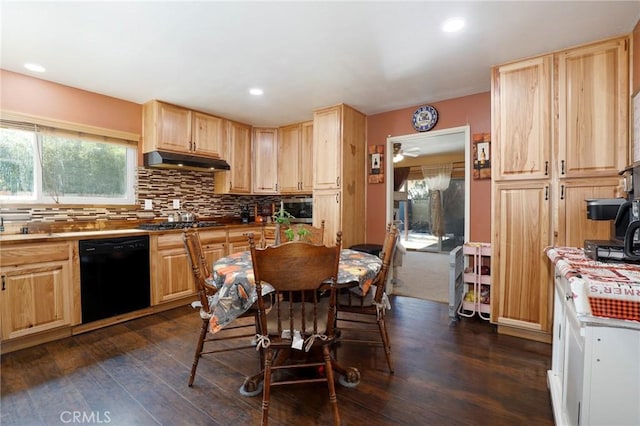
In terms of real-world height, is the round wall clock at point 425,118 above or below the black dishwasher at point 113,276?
above

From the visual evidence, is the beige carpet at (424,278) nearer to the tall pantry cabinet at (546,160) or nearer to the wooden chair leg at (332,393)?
the tall pantry cabinet at (546,160)

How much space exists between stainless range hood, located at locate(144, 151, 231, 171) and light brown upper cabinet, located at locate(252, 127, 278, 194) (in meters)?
0.75

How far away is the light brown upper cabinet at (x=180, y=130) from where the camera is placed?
11.3ft

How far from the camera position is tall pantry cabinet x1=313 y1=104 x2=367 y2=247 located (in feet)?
11.9

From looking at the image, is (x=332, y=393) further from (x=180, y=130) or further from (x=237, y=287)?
(x=180, y=130)

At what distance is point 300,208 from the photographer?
4535 mm

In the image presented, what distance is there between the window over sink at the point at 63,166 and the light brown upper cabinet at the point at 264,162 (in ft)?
5.30

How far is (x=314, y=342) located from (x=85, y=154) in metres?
3.27

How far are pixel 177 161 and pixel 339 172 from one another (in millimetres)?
1902

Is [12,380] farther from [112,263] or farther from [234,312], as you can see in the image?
[234,312]

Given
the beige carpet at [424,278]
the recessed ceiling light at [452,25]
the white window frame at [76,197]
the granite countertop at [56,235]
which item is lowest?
the beige carpet at [424,278]

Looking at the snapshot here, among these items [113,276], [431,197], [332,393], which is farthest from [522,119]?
[431,197]

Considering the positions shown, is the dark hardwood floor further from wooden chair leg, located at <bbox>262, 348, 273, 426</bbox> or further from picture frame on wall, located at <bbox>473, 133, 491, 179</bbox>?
picture frame on wall, located at <bbox>473, 133, 491, 179</bbox>

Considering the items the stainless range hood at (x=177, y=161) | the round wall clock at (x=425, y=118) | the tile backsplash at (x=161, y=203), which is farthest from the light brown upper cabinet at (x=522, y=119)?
the tile backsplash at (x=161, y=203)
